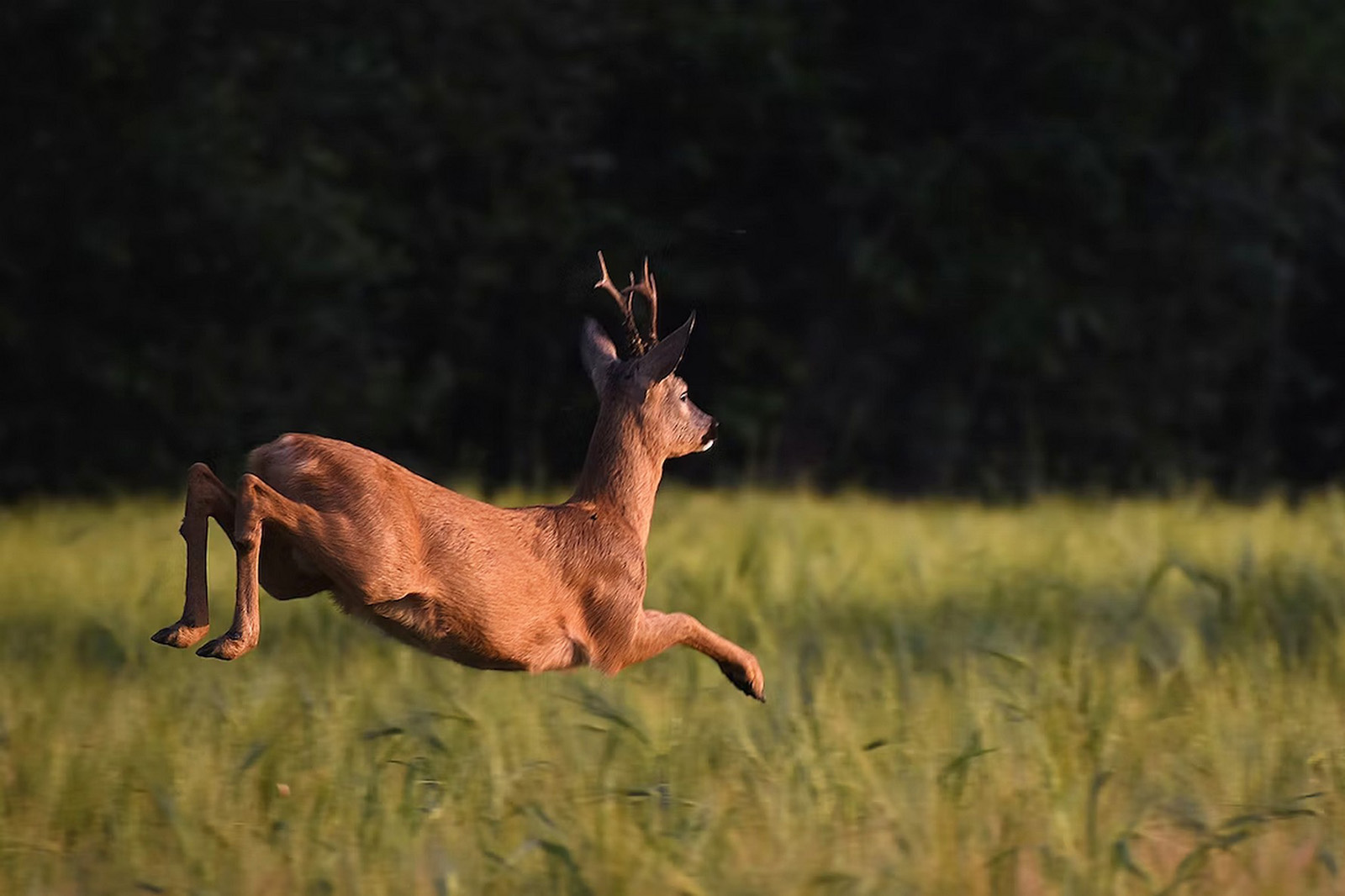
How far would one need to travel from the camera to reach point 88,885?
12.8ft

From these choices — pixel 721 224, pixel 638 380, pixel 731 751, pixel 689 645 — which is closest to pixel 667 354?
pixel 638 380

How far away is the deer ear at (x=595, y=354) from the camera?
3635mm

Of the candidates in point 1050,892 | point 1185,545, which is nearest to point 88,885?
point 1050,892

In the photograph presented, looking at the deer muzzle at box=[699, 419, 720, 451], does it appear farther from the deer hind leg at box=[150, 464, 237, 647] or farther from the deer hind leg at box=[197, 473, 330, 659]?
the deer hind leg at box=[150, 464, 237, 647]

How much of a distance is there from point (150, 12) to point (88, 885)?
1370cm

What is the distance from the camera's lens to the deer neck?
3.67 meters

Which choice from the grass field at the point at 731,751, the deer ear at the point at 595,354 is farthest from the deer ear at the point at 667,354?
the grass field at the point at 731,751

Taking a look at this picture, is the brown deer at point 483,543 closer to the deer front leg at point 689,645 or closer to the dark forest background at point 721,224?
the deer front leg at point 689,645

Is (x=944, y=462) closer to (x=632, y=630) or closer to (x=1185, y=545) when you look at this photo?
(x=1185, y=545)

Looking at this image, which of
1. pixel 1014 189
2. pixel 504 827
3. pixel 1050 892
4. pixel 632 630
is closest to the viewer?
pixel 632 630

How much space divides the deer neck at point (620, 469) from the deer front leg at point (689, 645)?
0.18 metres

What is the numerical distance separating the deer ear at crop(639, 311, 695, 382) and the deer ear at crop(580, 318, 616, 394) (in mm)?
133

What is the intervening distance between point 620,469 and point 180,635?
108cm

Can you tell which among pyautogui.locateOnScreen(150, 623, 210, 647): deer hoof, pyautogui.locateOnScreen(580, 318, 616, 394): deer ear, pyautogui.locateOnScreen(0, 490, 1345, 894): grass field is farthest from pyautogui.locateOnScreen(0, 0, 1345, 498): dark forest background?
pyautogui.locateOnScreen(150, 623, 210, 647): deer hoof
